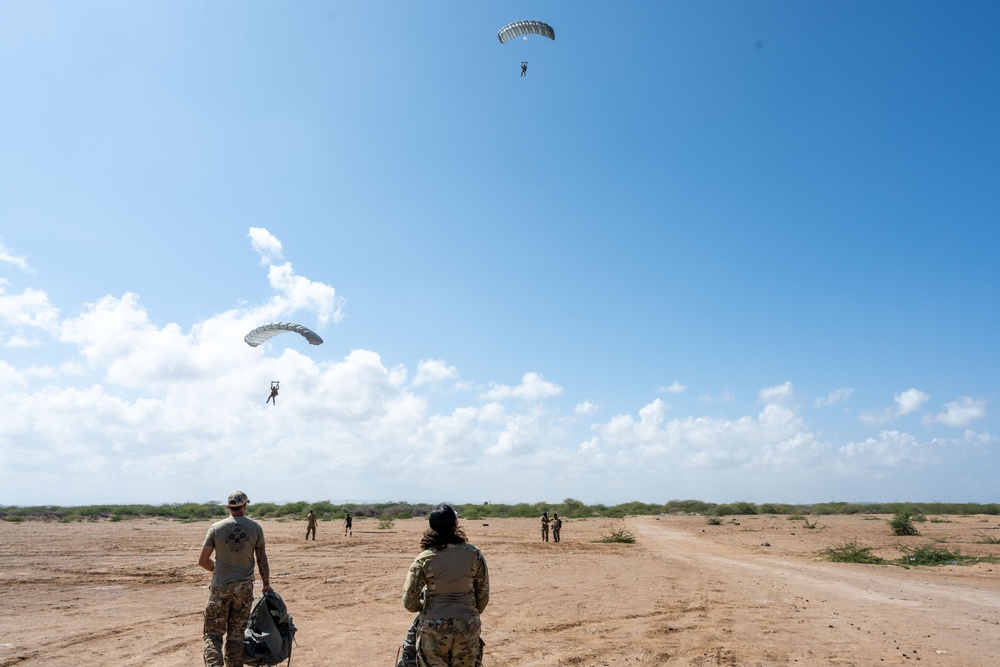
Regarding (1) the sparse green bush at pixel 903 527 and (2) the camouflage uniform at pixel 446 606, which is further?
(1) the sparse green bush at pixel 903 527

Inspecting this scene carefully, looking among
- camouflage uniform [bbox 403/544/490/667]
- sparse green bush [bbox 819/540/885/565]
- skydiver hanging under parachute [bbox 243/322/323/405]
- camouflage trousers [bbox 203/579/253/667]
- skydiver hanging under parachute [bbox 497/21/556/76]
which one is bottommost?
sparse green bush [bbox 819/540/885/565]

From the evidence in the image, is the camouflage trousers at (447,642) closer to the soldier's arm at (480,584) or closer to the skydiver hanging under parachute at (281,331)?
the soldier's arm at (480,584)

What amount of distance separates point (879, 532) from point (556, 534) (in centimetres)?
1912

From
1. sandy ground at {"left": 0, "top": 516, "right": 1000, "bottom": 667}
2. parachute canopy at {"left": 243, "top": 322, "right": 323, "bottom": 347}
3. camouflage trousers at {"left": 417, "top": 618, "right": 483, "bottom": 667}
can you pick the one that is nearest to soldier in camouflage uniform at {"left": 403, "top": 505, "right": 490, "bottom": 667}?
camouflage trousers at {"left": 417, "top": 618, "right": 483, "bottom": 667}

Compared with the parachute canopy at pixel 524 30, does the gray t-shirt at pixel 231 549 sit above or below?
below

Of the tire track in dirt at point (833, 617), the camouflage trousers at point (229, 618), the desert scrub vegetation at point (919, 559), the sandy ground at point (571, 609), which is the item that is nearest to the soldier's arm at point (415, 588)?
the camouflage trousers at point (229, 618)

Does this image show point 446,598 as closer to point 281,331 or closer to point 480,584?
point 480,584

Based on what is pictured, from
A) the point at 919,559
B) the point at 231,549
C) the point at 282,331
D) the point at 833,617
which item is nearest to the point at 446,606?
the point at 231,549

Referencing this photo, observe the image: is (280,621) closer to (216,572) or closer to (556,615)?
(216,572)

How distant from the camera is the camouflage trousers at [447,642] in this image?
4.61 metres

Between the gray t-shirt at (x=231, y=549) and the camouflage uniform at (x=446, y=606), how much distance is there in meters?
2.69

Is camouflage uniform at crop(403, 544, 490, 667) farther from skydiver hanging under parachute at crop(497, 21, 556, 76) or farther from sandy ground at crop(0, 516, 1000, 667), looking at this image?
skydiver hanging under parachute at crop(497, 21, 556, 76)

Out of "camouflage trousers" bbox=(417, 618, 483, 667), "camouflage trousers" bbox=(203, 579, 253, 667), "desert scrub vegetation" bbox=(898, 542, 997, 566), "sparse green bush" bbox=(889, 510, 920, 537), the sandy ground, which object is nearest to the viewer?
"camouflage trousers" bbox=(417, 618, 483, 667)

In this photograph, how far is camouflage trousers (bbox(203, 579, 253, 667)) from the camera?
6520mm
